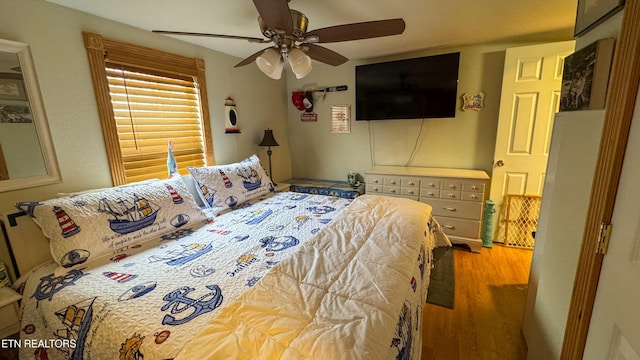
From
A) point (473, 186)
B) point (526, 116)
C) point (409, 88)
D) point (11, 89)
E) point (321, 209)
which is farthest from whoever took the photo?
point (409, 88)

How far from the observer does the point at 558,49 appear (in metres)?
2.30

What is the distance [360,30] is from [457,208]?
7.08 feet

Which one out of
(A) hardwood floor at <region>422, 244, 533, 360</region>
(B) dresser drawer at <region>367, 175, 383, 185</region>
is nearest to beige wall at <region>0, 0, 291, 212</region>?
(B) dresser drawer at <region>367, 175, 383, 185</region>

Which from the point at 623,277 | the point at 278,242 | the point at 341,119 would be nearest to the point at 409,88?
the point at 341,119

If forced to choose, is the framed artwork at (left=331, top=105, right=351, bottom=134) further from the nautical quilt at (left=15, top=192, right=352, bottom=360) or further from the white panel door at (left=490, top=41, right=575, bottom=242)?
the nautical quilt at (left=15, top=192, right=352, bottom=360)

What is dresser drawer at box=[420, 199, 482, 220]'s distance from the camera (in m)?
2.70

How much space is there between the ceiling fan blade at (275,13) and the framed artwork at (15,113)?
1539 mm

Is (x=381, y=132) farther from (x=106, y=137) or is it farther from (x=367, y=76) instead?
(x=106, y=137)

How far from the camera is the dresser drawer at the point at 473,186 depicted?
2.62 m

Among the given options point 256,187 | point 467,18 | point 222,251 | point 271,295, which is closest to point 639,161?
point 271,295

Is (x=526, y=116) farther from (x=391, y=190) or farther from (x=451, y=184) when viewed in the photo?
(x=391, y=190)

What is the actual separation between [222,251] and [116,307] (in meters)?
0.53

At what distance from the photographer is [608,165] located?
76 centimetres

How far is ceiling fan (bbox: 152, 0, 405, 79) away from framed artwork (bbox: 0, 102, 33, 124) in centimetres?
94
